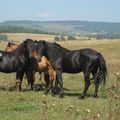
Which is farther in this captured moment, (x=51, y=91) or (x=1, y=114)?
(x=51, y=91)

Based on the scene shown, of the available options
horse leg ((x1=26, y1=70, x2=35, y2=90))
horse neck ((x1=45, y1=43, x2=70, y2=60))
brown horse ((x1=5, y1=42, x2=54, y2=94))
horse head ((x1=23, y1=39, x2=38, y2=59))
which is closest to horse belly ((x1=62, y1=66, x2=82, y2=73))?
horse neck ((x1=45, y1=43, x2=70, y2=60))

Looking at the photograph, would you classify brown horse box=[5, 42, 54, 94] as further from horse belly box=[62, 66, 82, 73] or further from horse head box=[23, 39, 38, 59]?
horse belly box=[62, 66, 82, 73]

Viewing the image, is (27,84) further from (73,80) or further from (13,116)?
(13,116)

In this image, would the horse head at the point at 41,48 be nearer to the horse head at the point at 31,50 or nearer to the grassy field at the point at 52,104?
the horse head at the point at 31,50

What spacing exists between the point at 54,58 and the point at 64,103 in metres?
2.23

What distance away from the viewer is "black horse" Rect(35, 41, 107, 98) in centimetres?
1238

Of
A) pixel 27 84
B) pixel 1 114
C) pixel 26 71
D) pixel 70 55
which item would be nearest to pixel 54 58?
pixel 70 55

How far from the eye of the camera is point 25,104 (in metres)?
10.6

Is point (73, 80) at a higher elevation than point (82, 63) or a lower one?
lower

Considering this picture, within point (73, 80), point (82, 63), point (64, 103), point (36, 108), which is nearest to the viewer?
point (36, 108)

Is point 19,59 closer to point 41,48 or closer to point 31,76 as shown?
point 31,76

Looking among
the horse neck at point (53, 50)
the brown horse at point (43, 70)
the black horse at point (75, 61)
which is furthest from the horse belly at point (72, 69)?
the brown horse at point (43, 70)

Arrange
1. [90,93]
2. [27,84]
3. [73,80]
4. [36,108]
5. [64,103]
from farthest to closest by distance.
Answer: [73,80], [27,84], [90,93], [64,103], [36,108]

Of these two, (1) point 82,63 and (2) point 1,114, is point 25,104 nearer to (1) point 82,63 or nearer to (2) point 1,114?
(2) point 1,114
